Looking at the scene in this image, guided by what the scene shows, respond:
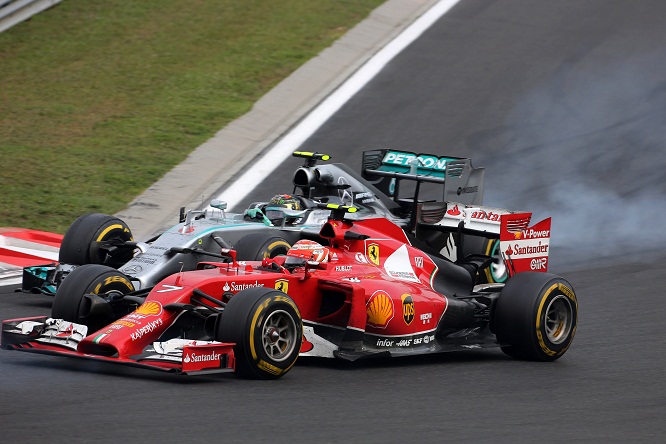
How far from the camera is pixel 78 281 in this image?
1030 cm

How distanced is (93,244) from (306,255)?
357cm

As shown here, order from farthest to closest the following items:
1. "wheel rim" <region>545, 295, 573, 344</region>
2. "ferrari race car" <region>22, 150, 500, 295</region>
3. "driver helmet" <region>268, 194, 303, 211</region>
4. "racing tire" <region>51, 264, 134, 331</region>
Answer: "driver helmet" <region>268, 194, 303, 211</region> < "ferrari race car" <region>22, 150, 500, 295</region> < "wheel rim" <region>545, 295, 573, 344</region> < "racing tire" <region>51, 264, 134, 331</region>

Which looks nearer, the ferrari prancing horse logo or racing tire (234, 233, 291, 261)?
the ferrari prancing horse logo

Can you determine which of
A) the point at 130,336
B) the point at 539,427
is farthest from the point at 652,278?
the point at 130,336

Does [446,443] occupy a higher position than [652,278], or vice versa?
[652,278]

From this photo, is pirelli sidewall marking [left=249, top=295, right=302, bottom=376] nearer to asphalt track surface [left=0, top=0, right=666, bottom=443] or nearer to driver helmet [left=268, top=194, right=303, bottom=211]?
asphalt track surface [left=0, top=0, right=666, bottom=443]

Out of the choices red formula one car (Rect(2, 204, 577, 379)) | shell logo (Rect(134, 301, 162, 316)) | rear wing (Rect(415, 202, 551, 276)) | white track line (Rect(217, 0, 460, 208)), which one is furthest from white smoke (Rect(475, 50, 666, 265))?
shell logo (Rect(134, 301, 162, 316))

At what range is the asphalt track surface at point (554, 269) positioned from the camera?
827 centimetres

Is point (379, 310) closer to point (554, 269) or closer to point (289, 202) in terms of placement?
point (289, 202)

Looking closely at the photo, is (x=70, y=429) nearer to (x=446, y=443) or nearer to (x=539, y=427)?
(x=446, y=443)

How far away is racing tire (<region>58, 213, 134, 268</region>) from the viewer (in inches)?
522

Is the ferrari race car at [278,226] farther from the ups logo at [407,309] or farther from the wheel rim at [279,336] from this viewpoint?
the wheel rim at [279,336]

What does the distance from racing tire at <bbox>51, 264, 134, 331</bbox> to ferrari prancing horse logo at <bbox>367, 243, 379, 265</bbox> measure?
2.34 meters

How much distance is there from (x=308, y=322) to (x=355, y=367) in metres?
0.62
